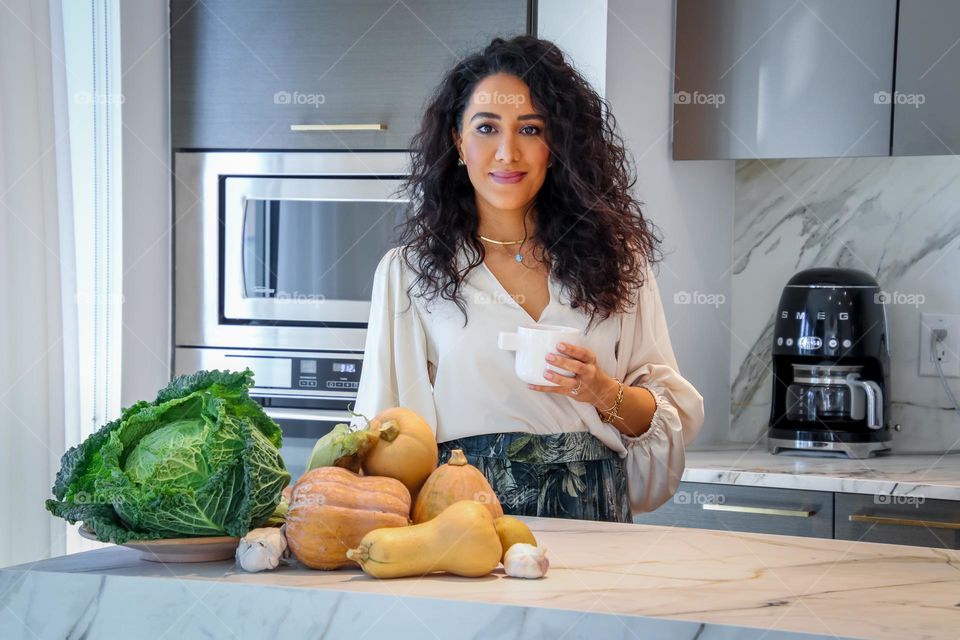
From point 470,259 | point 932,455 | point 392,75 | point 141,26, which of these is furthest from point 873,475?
point 141,26

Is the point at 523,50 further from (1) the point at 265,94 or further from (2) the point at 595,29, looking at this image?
(1) the point at 265,94

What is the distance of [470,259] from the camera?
169 centimetres

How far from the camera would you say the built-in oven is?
241 cm

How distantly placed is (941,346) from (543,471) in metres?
1.52

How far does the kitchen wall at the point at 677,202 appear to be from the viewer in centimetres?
238

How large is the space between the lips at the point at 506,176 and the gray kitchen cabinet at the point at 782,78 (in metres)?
1.00

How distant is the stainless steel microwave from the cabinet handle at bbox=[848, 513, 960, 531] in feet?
3.87

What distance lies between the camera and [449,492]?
103 centimetres

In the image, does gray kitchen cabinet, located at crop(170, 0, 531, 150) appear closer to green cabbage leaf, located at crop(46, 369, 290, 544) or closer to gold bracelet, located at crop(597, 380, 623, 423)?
gold bracelet, located at crop(597, 380, 623, 423)

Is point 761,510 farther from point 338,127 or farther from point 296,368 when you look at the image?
point 338,127

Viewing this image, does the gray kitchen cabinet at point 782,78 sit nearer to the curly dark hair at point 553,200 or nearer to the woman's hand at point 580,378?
the curly dark hair at point 553,200

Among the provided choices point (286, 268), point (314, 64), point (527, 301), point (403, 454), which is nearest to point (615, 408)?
point (527, 301)

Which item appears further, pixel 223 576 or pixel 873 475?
pixel 873 475

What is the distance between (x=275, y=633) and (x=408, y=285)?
83cm
